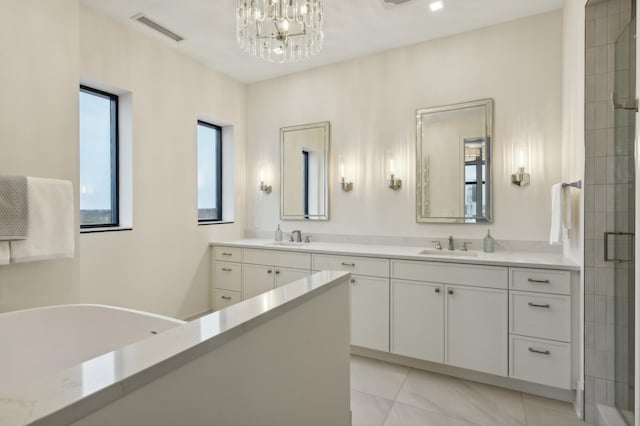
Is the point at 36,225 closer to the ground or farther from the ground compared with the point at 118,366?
farther from the ground

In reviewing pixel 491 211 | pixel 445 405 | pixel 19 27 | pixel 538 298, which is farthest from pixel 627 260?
pixel 19 27

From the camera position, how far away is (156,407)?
0.77m

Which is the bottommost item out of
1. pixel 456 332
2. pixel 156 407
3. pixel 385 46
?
pixel 456 332

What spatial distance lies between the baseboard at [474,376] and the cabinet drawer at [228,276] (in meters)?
1.35

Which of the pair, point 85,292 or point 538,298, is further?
point 85,292

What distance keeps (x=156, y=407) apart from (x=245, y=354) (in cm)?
31

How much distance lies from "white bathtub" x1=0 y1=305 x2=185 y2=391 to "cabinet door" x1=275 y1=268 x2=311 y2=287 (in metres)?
1.55

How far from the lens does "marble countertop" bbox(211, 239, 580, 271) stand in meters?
2.31

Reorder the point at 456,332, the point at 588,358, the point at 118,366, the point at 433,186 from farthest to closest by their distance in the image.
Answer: the point at 433,186 < the point at 456,332 < the point at 588,358 < the point at 118,366

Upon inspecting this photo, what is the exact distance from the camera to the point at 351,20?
2836mm

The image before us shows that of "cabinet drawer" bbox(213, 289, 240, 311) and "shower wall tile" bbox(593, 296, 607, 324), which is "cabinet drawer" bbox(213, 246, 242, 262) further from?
"shower wall tile" bbox(593, 296, 607, 324)

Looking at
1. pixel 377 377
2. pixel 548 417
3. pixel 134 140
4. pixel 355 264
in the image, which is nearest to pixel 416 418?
pixel 377 377

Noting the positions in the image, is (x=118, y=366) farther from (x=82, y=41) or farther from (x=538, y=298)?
(x=82, y=41)

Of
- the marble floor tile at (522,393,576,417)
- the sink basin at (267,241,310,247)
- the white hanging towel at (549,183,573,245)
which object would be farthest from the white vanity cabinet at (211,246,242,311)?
the white hanging towel at (549,183,573,245)
